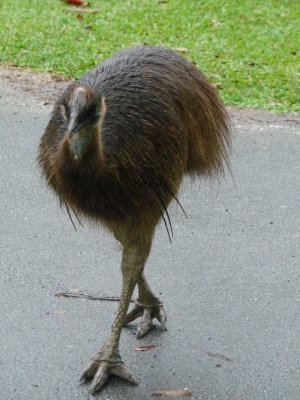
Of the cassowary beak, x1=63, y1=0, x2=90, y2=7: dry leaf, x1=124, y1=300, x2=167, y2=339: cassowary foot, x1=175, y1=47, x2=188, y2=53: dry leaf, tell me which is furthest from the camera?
x1=63, y1=0, x2=90, y2=7: dry leaf

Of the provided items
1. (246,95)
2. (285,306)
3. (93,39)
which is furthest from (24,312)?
(93,39)

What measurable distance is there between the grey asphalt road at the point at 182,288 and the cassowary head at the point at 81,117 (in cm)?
110

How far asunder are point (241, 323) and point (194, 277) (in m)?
0.51

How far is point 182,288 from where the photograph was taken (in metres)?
4.73

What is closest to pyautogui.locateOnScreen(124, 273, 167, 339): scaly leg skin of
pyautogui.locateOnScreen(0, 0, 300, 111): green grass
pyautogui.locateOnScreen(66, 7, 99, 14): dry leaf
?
pyautogui.locateOnScreen(0, 0, 300, 111): green grass

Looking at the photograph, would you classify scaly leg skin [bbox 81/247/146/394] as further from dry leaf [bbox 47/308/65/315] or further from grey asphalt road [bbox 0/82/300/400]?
dry leaf [bbox 47/308/65/315]

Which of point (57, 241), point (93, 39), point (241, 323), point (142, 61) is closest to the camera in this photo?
point (142, 61)

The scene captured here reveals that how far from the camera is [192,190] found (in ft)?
19.3

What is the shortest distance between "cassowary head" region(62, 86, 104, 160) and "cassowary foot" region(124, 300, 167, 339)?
1.16 metres

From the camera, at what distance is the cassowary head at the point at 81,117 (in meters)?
3.40

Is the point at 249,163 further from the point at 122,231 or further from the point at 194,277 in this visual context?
the point at 122,231

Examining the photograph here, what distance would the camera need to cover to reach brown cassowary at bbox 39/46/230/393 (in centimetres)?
355

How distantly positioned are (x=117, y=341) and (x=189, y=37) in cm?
484

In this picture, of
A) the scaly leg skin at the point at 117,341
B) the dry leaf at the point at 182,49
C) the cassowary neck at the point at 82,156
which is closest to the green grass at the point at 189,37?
the dry leaf at the point at 182,49
